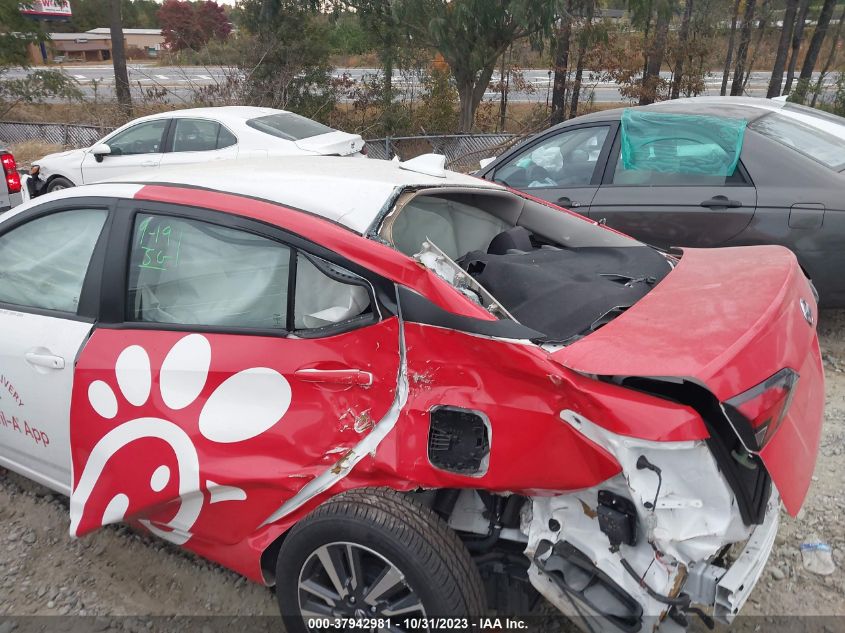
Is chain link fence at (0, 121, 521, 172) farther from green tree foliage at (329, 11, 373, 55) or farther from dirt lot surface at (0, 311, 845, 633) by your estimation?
dirt lot surface at (0, 311, 845, 633)

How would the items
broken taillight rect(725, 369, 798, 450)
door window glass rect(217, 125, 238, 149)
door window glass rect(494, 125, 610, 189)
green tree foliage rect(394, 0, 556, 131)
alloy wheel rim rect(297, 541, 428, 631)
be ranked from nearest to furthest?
broken taillight rect(725, 369, 798, 450) → alloy wheel rim rect(297, 541, 428, 631) → door window glass rect(494, 125, 610, 189) → door window glass rect(217, 125, 238, 149) → green tree foliage rect(394, 0, 556, 131)

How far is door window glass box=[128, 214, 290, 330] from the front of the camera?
2.24 metres

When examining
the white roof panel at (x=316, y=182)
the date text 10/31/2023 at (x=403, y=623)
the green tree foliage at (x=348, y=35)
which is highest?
the green tree foliage at (x=348, y=35)

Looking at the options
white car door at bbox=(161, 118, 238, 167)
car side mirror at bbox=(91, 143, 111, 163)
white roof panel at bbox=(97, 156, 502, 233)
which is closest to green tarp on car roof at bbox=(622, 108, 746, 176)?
white roof panel at bbox=(97, 156, 502, 233)

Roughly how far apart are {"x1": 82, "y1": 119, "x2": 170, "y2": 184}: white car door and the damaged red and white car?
6.46m

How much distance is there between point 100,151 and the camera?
28.3 ft

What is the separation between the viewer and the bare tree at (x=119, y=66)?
59.6 feet

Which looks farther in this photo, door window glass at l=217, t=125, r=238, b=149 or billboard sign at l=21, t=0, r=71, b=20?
billboard sign at l=21, t=0, r=71, b=20

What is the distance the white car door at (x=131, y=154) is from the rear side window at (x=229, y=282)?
6854 mm

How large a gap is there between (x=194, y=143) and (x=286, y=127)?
1.21 m

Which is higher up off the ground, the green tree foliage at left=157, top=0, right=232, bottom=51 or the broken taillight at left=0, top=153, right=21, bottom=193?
the green tree foliage at left=157, top=0, right=232, bottom=51

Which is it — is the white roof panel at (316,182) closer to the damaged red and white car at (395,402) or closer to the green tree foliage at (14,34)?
the damaged red and white car at (395,402)

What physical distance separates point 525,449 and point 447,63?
53.2 ft

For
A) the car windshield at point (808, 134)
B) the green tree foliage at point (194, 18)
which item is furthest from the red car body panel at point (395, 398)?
the green tree foliage at point (194, 18)
